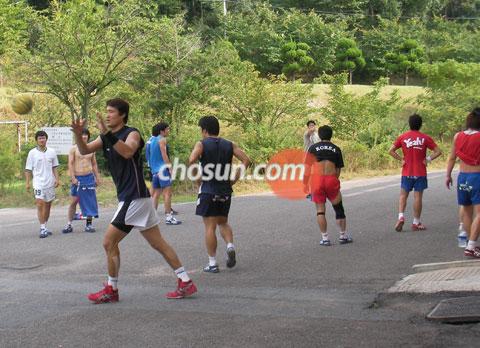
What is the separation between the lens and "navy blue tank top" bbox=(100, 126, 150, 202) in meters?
6.66

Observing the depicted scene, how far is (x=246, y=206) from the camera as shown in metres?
14.7

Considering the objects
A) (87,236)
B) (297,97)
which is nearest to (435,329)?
(87,236)

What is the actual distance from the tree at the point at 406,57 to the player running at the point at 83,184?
40.6 m

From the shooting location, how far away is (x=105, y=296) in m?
6.68

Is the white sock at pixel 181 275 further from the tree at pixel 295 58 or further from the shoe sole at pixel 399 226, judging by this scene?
the tree at pixel 295 58

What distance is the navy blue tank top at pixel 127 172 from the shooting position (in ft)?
21.9

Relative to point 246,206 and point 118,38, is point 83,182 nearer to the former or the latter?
point 246,206

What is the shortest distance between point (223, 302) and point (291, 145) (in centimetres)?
1584

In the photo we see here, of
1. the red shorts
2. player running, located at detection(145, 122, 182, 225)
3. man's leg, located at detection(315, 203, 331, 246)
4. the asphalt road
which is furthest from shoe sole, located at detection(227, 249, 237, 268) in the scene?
player running, located at detection(145, 122, 182, 225)

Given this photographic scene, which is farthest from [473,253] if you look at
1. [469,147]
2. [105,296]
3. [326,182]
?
[105,296]

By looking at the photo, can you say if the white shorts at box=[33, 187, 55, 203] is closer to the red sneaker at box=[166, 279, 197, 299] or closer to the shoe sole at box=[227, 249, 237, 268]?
the shoe sole at box=[227, 249, 237, 268]

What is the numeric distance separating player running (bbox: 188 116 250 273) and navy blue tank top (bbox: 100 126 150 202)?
4.34 feet

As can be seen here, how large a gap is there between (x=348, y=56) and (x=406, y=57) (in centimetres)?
477

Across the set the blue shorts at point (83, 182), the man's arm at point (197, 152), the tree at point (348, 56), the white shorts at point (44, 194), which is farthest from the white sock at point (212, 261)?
the tree at point (348, 56)
